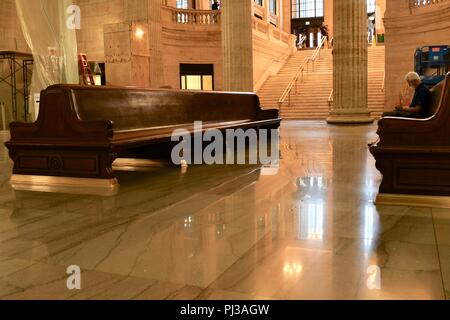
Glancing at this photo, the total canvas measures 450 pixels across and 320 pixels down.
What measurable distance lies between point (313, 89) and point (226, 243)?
1908 centimetres

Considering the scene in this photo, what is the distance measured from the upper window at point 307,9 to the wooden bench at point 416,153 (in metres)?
35.4

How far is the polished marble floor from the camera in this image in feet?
7.02

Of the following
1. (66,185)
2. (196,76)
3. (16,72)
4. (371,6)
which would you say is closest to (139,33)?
(16,72)

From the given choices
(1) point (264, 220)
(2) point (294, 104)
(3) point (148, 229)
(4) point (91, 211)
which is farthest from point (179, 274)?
(2) point (294, 104)

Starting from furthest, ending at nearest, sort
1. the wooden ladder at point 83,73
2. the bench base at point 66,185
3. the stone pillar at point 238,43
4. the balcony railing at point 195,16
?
1. the balcony railing at point 195,16
2. the stone pillar at point 238,43
3. the wooden ladder at point 83,73
4. the bench base at point 66,185

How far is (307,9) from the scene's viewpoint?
37.2 m

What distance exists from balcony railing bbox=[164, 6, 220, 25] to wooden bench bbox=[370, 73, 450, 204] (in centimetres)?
1937

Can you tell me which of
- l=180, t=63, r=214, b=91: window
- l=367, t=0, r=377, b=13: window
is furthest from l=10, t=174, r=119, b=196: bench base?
l=367, t=0, r=377, b=13: window

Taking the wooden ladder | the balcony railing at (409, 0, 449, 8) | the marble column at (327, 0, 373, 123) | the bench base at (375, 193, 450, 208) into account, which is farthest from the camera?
the balcony railing at (409, 0, 449, 8)

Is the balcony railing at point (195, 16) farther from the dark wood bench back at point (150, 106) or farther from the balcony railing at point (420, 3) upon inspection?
the dark wood bench back at point (150, 106)

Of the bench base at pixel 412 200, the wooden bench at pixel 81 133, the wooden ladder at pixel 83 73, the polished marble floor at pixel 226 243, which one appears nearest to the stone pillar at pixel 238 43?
the wooden ladder at pixel 83 73

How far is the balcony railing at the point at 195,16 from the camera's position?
21.9 metres

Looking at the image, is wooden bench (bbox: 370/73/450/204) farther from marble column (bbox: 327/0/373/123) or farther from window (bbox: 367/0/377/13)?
window (bbox: 367/0/377/13)
